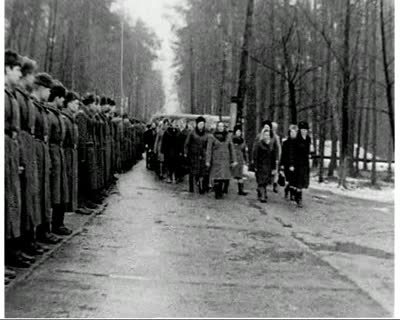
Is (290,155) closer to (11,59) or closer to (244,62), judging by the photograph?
(244,62)

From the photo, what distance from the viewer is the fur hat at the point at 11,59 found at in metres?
4.54

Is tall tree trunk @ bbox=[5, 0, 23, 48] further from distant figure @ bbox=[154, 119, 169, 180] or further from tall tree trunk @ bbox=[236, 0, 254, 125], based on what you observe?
tall tree trunk @ bbox=[236, 0, 254, 125]

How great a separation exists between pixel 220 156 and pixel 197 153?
2.53 feet

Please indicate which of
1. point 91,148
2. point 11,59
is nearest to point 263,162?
point 91,148

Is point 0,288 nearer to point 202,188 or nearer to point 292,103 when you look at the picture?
point 202,188

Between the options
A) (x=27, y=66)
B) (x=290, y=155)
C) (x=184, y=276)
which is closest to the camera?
(x=27, y=66)

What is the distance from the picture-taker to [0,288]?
3.51 m

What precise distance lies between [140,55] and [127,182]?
9.03 feet

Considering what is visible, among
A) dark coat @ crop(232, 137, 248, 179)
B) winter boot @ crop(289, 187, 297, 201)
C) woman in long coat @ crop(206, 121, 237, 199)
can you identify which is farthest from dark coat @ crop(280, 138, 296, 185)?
dark coat @ crop(232, 137, 248, 179)

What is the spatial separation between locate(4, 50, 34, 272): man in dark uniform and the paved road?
17.7 inches

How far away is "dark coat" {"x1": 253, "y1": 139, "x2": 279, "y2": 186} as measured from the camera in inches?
457

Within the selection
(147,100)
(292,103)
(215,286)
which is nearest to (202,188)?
(292,103)

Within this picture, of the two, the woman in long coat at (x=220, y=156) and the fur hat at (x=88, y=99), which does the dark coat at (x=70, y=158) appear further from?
the woman in long coat at (x=220, y=156)

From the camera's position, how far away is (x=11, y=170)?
470 cm
